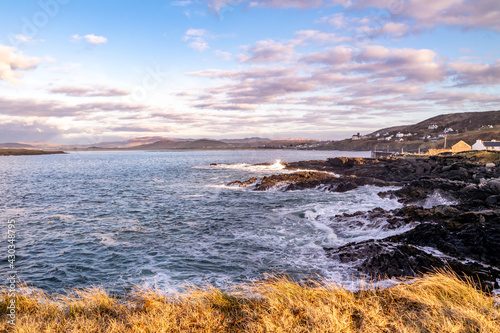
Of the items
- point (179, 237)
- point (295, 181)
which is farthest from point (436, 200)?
point (179, 237)

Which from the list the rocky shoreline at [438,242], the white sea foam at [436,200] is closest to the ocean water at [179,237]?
the rocky shoreline at [438,242]

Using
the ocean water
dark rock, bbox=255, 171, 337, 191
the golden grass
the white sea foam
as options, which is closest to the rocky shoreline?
the white sea foam

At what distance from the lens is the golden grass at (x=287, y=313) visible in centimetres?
502

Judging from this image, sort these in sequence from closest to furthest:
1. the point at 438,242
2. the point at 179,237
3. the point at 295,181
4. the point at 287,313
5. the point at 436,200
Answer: the point at 287,313, the point at 438,242, the point at 179,237, the point at 436,200, the point at 295,181

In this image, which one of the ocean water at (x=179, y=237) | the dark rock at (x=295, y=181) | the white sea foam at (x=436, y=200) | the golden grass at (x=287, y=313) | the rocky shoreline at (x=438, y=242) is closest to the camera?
the golden grass at (x=287, y=313)

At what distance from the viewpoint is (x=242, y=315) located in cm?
591

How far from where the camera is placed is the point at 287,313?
5375mm

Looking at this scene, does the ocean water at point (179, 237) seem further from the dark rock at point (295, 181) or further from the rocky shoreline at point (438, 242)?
the dark rock at point (295, 181)

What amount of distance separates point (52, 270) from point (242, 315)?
10309 mm

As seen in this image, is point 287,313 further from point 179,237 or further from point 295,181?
point 295,181

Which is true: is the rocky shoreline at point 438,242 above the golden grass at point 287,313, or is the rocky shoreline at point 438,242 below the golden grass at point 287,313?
below

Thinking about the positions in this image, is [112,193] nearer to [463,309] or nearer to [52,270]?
[52,270]

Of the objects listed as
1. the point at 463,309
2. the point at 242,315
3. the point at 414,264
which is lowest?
the point at 414,264

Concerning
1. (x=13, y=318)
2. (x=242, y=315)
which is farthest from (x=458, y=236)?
(x=13, y=318)
